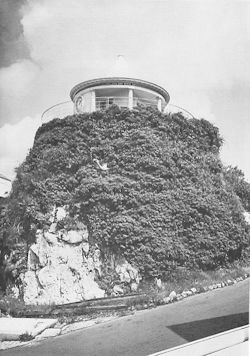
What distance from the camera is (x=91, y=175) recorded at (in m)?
3.66

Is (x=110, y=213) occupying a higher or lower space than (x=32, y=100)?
→ lower

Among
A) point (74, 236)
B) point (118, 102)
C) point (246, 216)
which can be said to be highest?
point (118, 102)

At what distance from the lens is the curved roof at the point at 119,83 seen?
3.26 metres

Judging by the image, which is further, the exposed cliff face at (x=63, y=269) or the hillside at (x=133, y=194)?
the hillside at (x=133, y=194)

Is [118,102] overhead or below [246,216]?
overhead

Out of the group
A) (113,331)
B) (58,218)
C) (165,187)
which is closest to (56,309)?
(113,331)

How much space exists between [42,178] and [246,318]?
1900 millimetres

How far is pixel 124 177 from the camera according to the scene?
146 inches

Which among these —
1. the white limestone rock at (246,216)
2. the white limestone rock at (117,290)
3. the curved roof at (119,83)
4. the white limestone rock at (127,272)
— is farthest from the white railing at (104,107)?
the white limestone rock at (117,290)

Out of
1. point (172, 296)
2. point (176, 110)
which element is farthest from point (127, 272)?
point (176, 110)

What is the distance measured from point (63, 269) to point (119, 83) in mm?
1527

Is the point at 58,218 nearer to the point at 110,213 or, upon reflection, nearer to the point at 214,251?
the point at 110,213

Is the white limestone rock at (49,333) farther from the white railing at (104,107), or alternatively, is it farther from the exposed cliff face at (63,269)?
the white railing at (104,107)

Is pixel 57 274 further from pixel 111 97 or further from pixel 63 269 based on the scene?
pixel 111 97
